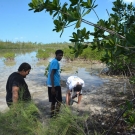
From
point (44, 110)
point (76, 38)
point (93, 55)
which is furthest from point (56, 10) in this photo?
point (93, 55)

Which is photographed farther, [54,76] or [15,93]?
[54,76]

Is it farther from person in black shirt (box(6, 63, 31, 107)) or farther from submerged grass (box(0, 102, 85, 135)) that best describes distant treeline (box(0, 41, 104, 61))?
submerged grass (box(0, 102, 85, 135))

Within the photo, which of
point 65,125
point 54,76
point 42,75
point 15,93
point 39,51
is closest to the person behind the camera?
point 65,125

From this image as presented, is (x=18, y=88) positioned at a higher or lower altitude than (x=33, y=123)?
higher

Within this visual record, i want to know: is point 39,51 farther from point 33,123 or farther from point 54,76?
point 33,123

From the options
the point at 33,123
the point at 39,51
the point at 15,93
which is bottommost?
the point at 33,123

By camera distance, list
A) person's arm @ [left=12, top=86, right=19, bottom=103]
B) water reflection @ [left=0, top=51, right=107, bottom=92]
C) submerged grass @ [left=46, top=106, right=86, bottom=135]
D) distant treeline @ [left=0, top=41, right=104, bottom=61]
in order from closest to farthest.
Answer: submerged grass @ [left=46, top=106, right=86, bottom=135] → person's arm @ [left=12, top=86, right=19, bottom=103] → water reflection @ [left=0, top=51, right=107, bottom=92] → distant treeline @ [left=0, top=41, right=104, bottom=61]

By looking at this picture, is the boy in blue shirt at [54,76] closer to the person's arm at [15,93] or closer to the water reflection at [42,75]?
the person's arm at [15,93]

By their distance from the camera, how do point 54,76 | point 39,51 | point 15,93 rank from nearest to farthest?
1. point 15,93
2. point 54,76
3. point 39,51

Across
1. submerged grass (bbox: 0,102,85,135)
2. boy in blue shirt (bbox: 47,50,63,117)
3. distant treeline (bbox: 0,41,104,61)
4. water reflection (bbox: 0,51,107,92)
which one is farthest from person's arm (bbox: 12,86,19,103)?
distant treeline (bbox: 0,41,104,61)

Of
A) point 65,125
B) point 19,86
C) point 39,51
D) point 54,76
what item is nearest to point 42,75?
point 54,76

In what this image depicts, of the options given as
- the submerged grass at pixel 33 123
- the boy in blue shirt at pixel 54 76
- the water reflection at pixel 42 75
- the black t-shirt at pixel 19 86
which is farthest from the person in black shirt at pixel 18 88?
the water reflection at pixel 42 75

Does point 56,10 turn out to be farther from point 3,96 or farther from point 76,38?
point 3,96

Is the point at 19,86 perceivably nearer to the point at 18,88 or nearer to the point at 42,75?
the point at 18,88
